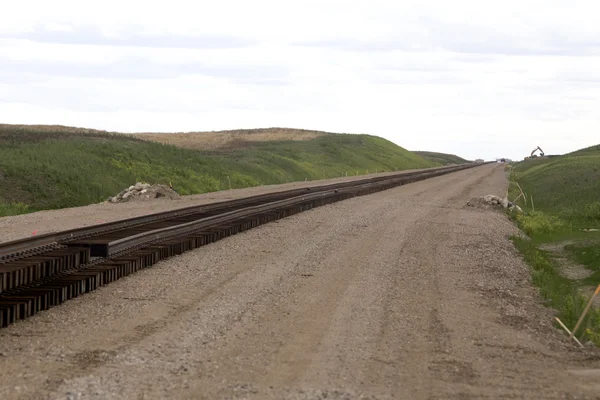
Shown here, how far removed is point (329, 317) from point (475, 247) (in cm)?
1011

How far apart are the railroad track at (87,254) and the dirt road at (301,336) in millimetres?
272

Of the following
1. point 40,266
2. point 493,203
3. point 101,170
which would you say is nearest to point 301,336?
point 40,266

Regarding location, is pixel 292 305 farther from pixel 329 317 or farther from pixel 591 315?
pixel 591 315

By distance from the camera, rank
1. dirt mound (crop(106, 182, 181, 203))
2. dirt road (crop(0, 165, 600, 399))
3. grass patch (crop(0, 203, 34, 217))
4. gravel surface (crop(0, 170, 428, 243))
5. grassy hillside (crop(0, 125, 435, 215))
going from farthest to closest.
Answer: dirt mound (crop(106, 182, 181, 203))
grassy hillside (crop(0, 125, 435, 215))
grass patch (crop(0, 203, 34, 217))
gravel surface (crop(0, 170, 428, 243))
dirt road (crop(0, 165, 600, 399))

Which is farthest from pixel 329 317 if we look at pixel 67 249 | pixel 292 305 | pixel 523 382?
pixel 67 249

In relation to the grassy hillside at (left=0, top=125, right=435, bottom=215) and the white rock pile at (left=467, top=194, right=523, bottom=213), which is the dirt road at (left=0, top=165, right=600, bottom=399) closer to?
the white rock pile at (left=467, top=194, right=523, bottom=213)

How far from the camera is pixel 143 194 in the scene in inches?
1403

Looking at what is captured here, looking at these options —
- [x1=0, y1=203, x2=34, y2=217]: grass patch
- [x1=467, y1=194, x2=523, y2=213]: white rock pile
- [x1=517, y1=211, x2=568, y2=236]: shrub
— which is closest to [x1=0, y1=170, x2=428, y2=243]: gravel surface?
[x1=0, y1=203, x2=34, y2=217]: grass patch

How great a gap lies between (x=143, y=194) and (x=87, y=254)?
2210 centimetres

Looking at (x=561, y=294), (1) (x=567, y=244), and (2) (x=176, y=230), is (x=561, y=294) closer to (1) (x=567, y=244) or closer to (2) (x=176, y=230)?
(2) (x=176, y=230)

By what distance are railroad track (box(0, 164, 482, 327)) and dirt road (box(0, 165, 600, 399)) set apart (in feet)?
0.89

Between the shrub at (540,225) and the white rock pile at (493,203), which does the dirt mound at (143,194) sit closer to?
the white rock pile at (493,203)

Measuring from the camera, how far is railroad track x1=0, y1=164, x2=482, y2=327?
10922 mm

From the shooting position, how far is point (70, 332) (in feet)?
31.2
